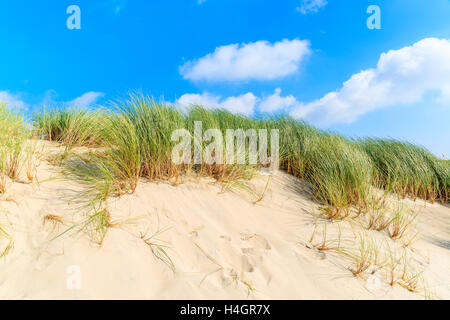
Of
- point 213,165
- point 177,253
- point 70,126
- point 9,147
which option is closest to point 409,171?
point 213,165

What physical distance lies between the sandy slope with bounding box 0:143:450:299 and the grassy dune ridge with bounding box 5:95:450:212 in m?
0.24

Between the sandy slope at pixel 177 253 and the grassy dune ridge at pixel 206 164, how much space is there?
0.24m

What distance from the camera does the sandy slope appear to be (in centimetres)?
186

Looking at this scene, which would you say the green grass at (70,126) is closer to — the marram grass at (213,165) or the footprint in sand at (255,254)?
the marram grass at (213,165)

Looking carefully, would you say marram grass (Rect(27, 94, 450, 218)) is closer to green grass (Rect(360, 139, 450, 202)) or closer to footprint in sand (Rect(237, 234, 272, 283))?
green grass (Rect(360, 139, 450, 202))

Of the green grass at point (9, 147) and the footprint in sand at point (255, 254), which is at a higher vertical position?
the green grass at point (9, 147)

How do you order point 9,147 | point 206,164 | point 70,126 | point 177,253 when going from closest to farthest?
point 177,253, point 9,147, point 206,164, point 70,126

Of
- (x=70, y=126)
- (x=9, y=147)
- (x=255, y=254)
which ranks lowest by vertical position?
(x=255, y=254)

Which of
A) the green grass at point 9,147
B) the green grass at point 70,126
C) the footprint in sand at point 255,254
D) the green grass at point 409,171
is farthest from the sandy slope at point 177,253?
the green grass at point 409,171

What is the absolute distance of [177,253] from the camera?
2209 millimetres

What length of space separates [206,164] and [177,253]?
1450mm

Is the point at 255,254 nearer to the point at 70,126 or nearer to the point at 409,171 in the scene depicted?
the point at 70,126

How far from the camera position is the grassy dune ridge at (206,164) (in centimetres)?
302

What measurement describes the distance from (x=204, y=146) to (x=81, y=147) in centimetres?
183
